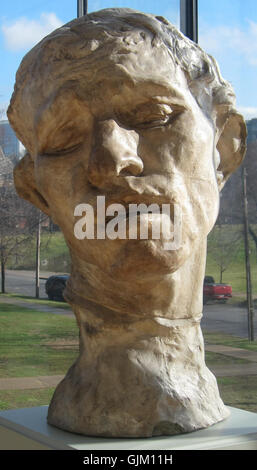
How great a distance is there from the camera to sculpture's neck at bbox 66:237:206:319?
7.78 ft

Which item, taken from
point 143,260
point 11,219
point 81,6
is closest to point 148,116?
point 143,260

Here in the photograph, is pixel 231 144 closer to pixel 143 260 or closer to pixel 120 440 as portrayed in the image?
pixel 143 260

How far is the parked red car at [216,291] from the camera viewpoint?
474cm

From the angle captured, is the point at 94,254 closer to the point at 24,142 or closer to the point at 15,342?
the point at 24,142

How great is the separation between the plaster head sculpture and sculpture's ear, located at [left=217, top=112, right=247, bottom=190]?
17 cm

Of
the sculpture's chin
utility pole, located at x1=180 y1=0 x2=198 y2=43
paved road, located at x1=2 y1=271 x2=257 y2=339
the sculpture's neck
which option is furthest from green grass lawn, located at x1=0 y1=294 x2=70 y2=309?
the sculpture's chin

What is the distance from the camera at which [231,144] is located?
105 inches

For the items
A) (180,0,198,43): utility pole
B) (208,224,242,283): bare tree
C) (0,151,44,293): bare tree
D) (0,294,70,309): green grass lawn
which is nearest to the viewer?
(180,0,198,43): utility pole

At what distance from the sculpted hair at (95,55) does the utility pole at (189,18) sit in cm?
161

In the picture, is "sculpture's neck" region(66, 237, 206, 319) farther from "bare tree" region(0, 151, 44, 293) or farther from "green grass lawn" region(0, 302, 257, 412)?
"bare tree" region(0, 151, 44, 293)

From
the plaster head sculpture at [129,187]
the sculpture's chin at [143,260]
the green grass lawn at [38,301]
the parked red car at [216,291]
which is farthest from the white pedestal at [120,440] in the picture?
the green grass lawn at [38,301]

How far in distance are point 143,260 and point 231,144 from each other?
2.29ft

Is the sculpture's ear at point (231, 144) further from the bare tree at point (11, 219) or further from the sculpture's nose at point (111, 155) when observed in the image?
the bare tree at point (11, 219)

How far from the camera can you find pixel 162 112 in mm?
2285
